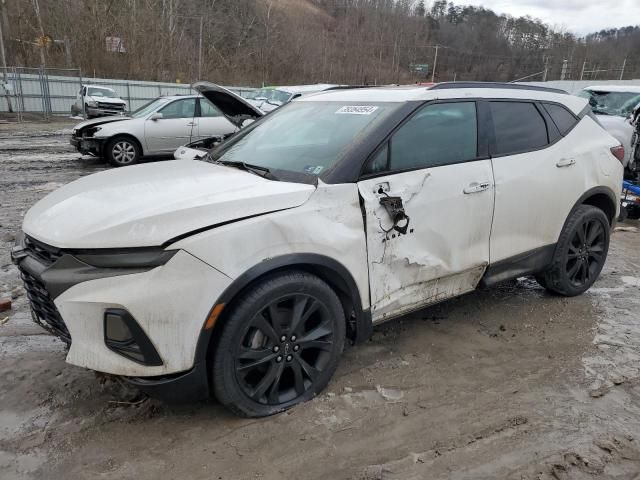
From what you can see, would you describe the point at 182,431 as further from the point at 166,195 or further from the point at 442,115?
the point at 442,115

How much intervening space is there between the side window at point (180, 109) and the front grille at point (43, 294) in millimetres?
9189

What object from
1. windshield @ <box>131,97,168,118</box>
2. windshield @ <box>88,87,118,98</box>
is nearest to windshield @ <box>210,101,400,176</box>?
windshield @ <box>131,97,168,118</box>

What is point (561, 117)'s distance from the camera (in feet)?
13.6

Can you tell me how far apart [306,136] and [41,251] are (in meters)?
1.75

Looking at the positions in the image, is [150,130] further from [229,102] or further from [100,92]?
[100,92]

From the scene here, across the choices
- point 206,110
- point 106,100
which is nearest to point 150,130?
point 206,110

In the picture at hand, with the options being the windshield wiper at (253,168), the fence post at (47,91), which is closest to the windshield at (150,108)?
the windshield wiper at (253,168)

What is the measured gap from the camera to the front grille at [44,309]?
2500 mm

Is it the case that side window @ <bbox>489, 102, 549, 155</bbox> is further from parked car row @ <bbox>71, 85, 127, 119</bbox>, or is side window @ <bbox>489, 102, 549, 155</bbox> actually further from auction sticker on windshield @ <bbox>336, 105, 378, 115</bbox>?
parked car row @ <bbox>71, 85, 127, 119</bbox>

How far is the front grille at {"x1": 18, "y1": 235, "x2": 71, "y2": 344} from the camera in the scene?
2479 millimetres

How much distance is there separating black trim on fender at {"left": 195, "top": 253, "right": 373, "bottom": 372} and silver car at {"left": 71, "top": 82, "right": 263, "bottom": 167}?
8.36 meters

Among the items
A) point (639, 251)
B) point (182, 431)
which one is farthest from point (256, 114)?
point (639, 251)

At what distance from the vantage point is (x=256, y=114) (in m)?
4.79

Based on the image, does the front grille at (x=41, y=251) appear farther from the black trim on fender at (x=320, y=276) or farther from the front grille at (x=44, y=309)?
the black trim on fender at (x=320, y=276)
